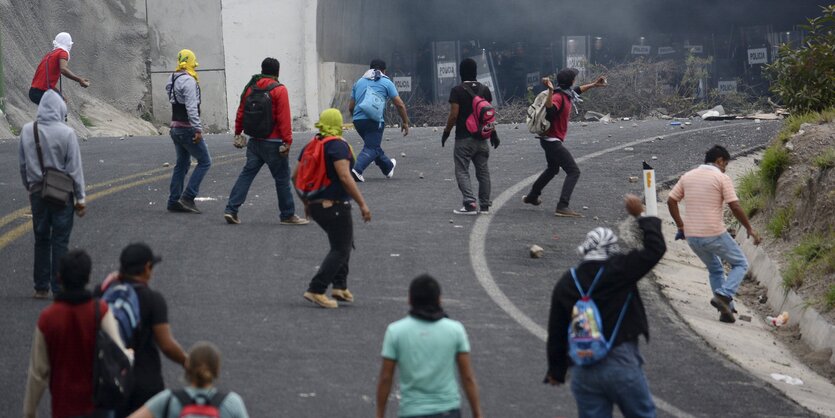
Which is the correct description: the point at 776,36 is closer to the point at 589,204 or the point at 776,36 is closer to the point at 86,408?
the point at 589,204

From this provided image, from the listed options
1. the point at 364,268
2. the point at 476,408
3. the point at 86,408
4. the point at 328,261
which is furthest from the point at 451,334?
the point at 364,268

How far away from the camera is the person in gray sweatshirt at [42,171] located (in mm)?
8891

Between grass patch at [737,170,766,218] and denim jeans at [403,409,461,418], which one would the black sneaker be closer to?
grass patch at [737,170,766,218]

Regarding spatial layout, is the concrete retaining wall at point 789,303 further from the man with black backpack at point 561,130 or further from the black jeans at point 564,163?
the black jeans at point 564,163

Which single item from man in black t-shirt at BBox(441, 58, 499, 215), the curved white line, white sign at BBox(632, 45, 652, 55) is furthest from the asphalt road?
white sign at BBox(632, 45, 652, 55)

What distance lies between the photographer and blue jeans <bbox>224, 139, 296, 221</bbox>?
1225 centimetres

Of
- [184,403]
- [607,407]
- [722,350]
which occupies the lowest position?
[722,350]

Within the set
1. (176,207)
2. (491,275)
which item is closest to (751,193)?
(491,275)

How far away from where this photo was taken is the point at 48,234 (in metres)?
9.22

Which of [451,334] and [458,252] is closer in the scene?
[451,334]

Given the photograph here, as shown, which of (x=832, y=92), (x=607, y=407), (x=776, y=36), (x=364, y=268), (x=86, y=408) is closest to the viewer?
(x=86, y=408)

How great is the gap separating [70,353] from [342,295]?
4235mm

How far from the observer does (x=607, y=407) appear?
230 inches

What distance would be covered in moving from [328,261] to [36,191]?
233 cm
